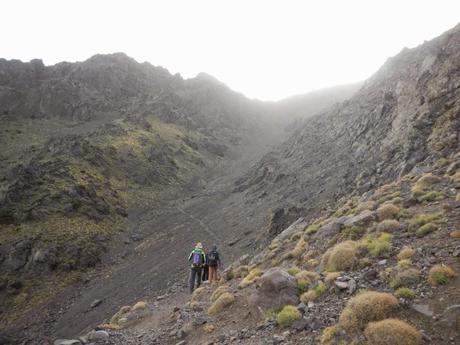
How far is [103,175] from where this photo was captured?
6284 centimetres

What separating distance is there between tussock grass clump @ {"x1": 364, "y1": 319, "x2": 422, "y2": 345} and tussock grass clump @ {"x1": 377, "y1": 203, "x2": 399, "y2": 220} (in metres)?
9.84

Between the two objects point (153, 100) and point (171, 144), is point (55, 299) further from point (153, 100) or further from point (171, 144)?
point (153, 100)

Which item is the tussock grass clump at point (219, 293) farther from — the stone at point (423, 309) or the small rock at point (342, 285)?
the stone at point (423, 309)

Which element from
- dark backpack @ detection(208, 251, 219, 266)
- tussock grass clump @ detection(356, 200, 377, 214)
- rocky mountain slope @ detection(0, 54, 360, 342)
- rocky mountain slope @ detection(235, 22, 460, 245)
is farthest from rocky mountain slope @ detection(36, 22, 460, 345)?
rocky mountain slope @ detection(0, 54, 360, 342)

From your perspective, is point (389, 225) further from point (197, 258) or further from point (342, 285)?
point (197, 258)

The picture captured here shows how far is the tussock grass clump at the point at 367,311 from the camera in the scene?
10.1 m

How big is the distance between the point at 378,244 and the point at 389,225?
7.93 ft

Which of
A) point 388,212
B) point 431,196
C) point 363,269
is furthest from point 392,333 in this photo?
point 431,196

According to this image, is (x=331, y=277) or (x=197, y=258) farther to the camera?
(x=197, y=258)

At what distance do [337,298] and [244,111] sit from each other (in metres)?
142

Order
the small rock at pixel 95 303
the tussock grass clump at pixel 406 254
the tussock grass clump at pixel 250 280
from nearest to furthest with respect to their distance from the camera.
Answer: the tussock grass clump at pixel 406 254
the tussock grass clump at pixel 250 280
the small rock at pixel 95 303

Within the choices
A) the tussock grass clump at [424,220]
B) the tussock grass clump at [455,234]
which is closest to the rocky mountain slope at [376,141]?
the tussock grass clump at [424,220]

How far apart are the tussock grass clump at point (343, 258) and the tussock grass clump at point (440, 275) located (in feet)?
11.7

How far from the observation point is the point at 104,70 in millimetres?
133375
